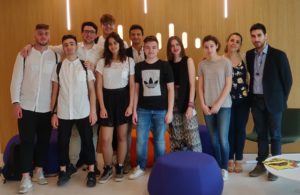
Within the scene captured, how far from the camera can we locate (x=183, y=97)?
3.36 meters

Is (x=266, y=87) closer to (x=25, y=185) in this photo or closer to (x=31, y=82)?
(x=31, y=82)

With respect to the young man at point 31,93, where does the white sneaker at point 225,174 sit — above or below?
below

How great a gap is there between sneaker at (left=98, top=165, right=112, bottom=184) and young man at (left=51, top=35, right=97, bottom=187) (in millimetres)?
85

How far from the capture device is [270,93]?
3.25m

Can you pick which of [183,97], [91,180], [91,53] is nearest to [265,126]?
[183,97]

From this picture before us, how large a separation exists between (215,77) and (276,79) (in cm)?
57

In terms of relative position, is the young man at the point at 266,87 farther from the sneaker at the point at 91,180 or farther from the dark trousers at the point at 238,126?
the sneaker at the point at 91,180

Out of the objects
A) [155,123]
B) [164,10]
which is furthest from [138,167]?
[164,10]

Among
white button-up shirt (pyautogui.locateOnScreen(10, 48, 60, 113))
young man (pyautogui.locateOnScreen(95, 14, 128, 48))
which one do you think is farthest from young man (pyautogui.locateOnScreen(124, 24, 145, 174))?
white button-up shirt (pyautogui.locateOnScreen(10, 48, 60, 113))

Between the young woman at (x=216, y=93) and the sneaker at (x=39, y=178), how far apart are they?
1.72 m

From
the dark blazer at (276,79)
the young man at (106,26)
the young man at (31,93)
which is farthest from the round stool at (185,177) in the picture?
the young man at (106,26)

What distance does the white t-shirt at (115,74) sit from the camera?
10.7 feet

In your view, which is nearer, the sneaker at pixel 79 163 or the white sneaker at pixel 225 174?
the white sneaker at pixel 225 174

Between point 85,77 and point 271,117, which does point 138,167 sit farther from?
point 271,117
